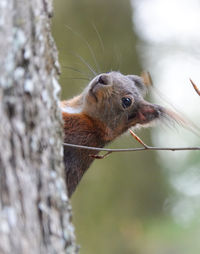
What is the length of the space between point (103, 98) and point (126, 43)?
235 centimetres

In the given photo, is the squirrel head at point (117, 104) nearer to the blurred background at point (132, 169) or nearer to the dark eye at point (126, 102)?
the dark eye at point (126, 102)

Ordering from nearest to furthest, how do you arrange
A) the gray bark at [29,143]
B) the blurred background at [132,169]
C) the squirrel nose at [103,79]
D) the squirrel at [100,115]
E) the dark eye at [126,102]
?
the gray bark at [29,143] → the squirrel at [100,115] → the squirrel nose at [103,79] → the dark eye at [126,102] → the blurred background at [132,169]

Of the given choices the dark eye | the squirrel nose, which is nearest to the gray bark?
the squirrel nose

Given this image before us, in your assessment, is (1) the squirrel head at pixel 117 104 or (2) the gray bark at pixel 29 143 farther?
(1) the squirrel head at pixel 117 104

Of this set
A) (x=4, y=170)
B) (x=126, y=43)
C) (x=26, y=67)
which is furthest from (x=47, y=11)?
(x=126, y=43)

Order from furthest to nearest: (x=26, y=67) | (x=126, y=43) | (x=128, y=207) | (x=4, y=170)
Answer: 1. (x=128, y=207)
2. (x=126, y=43)
3. (x=26, y=67)
4. (x=4, y=170)

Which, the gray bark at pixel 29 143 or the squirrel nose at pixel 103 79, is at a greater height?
the gray bark at pixel 29 143

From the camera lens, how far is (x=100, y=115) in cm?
237

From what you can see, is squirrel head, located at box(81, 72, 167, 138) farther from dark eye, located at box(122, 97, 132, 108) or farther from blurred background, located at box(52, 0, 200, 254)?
blurred background, located at box(52, 0, 200, 254)

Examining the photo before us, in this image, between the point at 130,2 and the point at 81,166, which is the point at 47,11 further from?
the point at 130,2

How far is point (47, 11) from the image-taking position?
4.61 ft

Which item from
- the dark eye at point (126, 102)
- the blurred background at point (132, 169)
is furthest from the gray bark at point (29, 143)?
the blurred background at point (132, 169)

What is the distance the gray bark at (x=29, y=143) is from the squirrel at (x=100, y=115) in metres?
0.83

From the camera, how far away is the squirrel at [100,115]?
2203 mm
